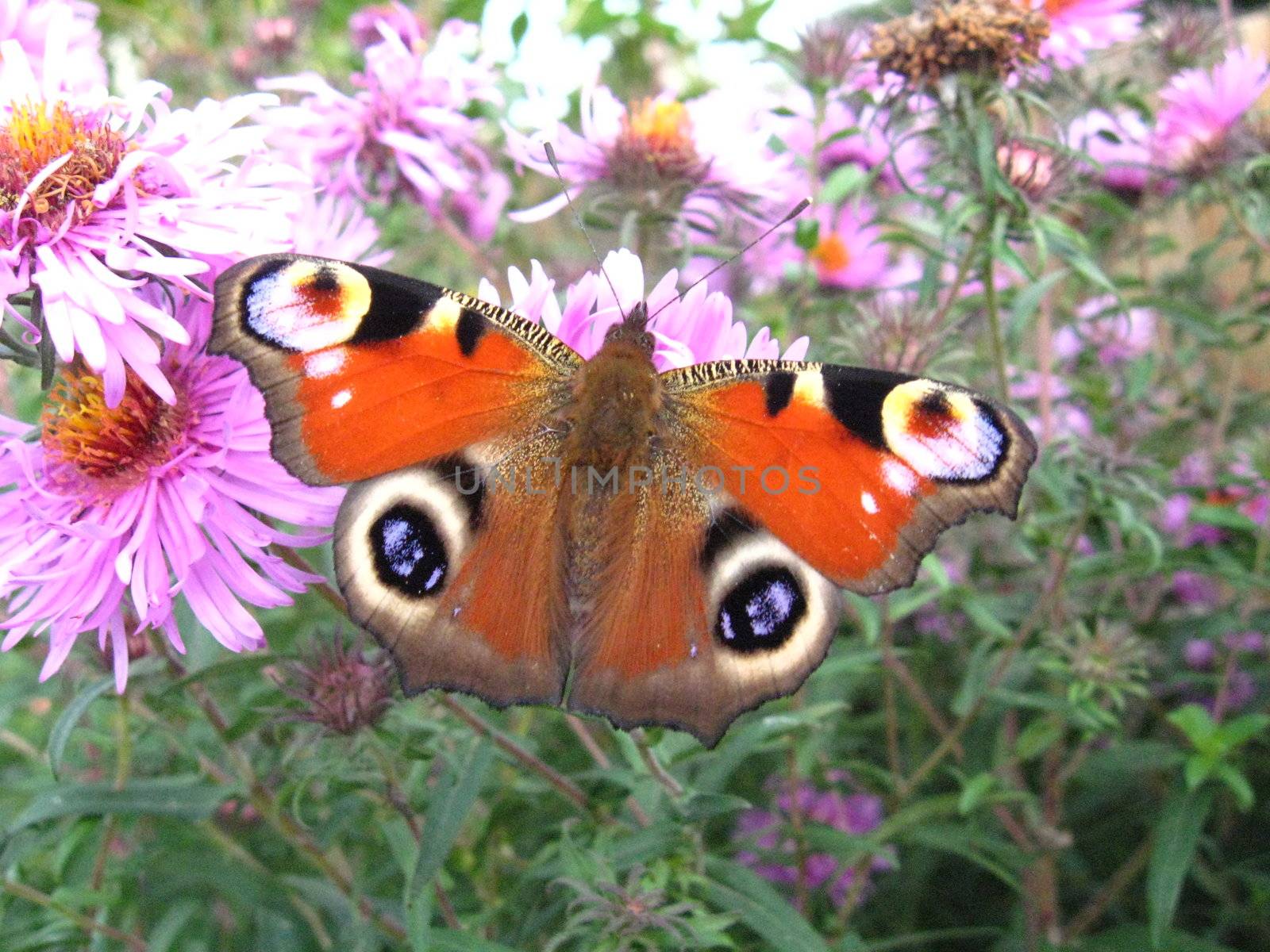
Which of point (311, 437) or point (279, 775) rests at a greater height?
point (311, 437)

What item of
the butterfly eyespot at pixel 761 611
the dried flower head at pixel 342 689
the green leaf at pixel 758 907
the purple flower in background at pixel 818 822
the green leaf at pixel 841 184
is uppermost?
the green leaf at pixel 841 184

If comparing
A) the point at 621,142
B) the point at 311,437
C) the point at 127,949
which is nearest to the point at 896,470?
the point at 311,437

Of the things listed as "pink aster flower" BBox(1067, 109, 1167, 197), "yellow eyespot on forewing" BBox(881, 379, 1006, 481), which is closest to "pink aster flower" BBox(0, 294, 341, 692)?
"yellow eyespot on forewing" BBox(881, 379, 1006, 481)

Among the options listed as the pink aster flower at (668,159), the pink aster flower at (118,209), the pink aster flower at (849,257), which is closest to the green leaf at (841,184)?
the pink aster flower at (668,159)

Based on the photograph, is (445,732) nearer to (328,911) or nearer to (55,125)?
(328,911)

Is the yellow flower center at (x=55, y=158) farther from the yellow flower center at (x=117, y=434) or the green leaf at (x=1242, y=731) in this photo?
the green leaf at (x=1242, y=731)

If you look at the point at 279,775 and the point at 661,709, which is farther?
the point at 279,775

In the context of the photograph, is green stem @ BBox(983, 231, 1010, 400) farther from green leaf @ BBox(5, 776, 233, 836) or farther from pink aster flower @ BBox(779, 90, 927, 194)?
green leaf @ BBox(5, 776, 233, 836)
